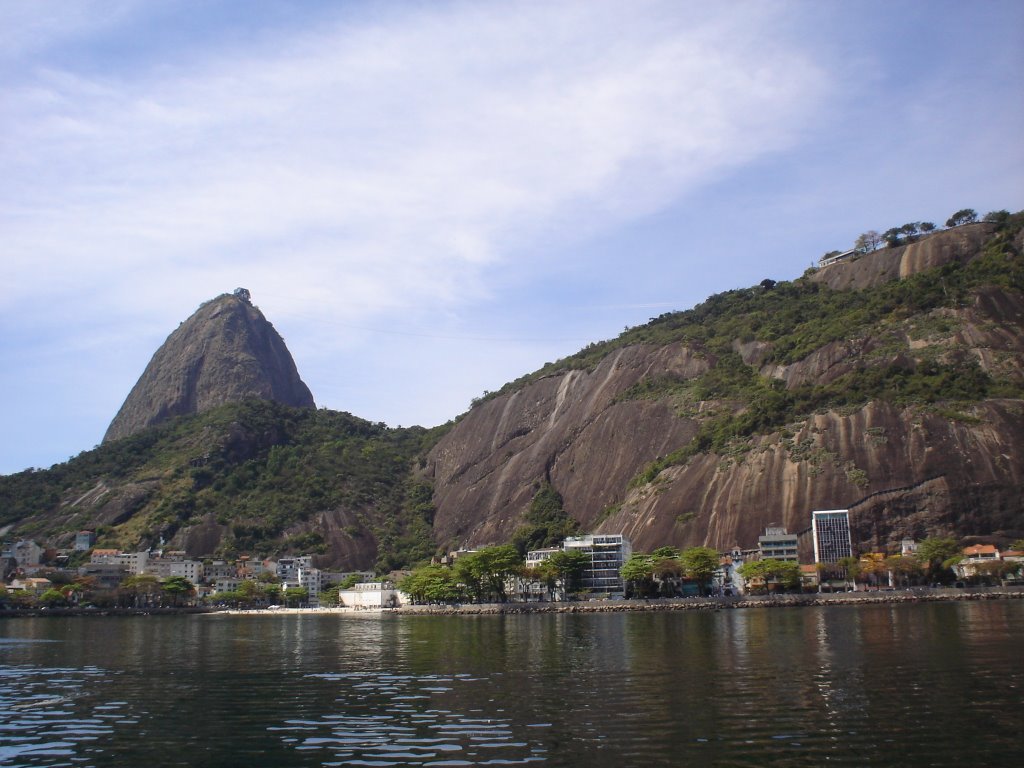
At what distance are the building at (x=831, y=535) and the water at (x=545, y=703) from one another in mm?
53364

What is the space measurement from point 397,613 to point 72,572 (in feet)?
193

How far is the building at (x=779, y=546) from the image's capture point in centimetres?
10512

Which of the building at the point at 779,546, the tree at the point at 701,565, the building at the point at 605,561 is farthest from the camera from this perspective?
the building at the point at 605,561

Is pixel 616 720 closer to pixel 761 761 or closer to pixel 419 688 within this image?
pixel 761 761

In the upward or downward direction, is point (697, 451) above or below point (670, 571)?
above

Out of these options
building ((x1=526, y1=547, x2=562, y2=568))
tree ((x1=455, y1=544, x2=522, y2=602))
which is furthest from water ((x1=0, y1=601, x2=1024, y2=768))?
building ((x1=526, y1=547, x2=562, y2=568))

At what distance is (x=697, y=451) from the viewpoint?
12900cm

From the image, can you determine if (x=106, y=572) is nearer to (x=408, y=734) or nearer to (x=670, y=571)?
(x=670, y=571)

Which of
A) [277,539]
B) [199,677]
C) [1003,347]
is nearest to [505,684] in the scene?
[199,677]

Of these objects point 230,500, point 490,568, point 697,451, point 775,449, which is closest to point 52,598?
point 230,500

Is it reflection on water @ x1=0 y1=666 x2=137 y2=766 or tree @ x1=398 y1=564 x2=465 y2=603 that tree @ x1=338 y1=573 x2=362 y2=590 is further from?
reflection on water @ x1=0 y1=666 x2=137 y2=766

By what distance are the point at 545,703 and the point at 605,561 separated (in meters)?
94.1

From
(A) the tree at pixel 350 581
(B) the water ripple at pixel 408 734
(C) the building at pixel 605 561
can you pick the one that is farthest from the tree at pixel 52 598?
(B) the water ripple at pixel 408 734

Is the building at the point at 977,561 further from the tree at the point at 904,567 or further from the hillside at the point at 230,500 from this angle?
the hillside at the point at 230,500
